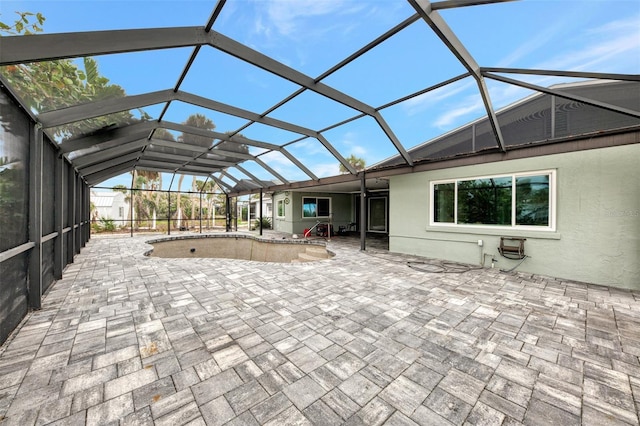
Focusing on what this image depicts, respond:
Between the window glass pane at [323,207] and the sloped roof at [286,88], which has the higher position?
the sloped roof at [286,88]

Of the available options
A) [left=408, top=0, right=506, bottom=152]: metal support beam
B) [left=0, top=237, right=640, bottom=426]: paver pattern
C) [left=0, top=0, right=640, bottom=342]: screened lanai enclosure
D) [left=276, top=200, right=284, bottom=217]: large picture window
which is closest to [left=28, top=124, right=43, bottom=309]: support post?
[left=0, top=0, right=640, bottom=342]: screened lanai enclosure

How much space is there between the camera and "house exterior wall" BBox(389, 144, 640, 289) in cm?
409

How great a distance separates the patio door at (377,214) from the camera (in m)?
12.7

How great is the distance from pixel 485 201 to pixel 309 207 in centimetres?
835

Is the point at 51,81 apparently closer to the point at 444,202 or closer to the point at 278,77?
the point at 278,77

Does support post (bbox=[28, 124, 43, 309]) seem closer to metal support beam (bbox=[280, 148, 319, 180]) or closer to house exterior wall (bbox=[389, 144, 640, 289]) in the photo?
metal support beam (bbox=[280, 148, 319, 180])

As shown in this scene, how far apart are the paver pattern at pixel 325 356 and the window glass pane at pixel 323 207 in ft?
29.5

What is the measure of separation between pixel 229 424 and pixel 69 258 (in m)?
6.89

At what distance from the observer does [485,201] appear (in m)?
5.68

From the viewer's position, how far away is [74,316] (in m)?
3.00

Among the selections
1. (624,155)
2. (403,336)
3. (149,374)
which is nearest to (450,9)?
(403,336)

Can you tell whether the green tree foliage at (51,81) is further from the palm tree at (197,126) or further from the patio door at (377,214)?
the patio door at (377,214)

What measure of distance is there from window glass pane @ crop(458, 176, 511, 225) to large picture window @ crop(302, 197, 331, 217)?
7.72 meters

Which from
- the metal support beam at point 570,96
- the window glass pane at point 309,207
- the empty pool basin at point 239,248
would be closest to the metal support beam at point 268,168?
the window glass pane at point 309,207
